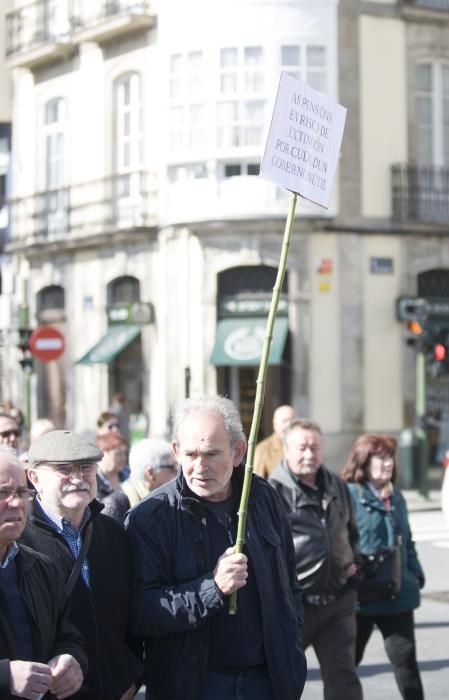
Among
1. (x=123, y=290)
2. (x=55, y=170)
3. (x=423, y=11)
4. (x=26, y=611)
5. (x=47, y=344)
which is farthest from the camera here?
(x=55, y=170)

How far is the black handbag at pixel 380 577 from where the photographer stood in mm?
8156

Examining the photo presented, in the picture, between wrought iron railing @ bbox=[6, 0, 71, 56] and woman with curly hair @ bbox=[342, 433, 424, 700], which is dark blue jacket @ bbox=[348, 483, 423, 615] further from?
wrought iron railing @ bbox=[6, 0, 71, 56]

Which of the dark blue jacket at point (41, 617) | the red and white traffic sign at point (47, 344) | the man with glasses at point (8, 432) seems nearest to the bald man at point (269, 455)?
the man with glasses at point (8, 432)

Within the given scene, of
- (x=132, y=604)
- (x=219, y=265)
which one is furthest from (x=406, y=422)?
(x=132, y=604)

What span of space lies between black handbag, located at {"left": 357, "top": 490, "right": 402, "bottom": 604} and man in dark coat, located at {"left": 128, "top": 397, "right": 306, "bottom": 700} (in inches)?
120

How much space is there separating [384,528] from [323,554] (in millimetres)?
911

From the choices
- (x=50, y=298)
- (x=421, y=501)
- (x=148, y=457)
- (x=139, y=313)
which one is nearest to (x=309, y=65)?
(x=139, y=313)

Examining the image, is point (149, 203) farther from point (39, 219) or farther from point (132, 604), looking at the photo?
point (132, 604)

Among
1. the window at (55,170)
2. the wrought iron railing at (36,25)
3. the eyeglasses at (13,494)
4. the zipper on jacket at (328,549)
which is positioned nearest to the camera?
the eyeglasses at (13,494)

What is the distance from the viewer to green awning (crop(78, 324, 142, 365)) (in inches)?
1144

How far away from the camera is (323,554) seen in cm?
759

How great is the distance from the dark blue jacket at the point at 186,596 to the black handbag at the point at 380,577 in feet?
9.95

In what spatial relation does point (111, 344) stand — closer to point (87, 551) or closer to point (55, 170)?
point (55, 170)

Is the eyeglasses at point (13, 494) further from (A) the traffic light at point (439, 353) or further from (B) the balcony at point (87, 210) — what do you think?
(B) the balcony at point (87, 210)
